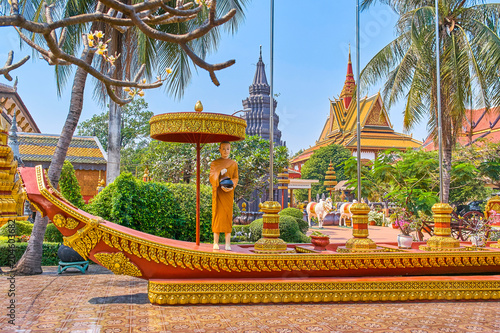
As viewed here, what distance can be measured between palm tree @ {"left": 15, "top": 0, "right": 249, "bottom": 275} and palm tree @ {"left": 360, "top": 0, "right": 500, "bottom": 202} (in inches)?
215

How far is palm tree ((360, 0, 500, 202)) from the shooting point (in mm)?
11062

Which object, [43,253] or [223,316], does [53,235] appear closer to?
[43,253]

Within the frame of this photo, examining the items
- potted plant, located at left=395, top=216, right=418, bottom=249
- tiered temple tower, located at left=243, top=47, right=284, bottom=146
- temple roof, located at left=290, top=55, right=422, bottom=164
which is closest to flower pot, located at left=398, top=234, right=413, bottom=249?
potted plant, located at left=395, top=216, right=418, bottom=249

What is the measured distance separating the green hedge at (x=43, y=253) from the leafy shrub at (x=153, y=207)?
112cm

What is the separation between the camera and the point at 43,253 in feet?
28.0

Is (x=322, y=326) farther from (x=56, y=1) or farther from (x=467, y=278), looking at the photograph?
(x=56, y=1)

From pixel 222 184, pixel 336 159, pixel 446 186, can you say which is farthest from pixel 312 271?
pixel 336 159

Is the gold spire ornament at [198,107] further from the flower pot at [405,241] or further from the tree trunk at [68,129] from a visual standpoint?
the flower pot at [405,241]

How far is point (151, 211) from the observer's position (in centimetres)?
914

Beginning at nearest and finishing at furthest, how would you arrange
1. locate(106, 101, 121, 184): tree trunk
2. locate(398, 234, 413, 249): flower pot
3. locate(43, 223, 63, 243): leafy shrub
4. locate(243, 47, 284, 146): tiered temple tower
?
locate(398, 234, 413, 249): flower pot → locate(43, 223, 63, 243): leafy shrub → locate(106, 101, 121, 184): tree trunk → locate(243, 47, 284, 146): tiered temple tower

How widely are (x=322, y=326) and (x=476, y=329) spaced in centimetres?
155

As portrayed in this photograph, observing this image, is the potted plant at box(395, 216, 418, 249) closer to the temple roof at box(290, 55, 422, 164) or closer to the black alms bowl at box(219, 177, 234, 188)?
the black alms bowl at box(219, 177, 234, 188)

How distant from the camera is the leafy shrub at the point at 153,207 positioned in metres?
8.59

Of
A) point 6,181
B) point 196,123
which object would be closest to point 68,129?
point 196,123
